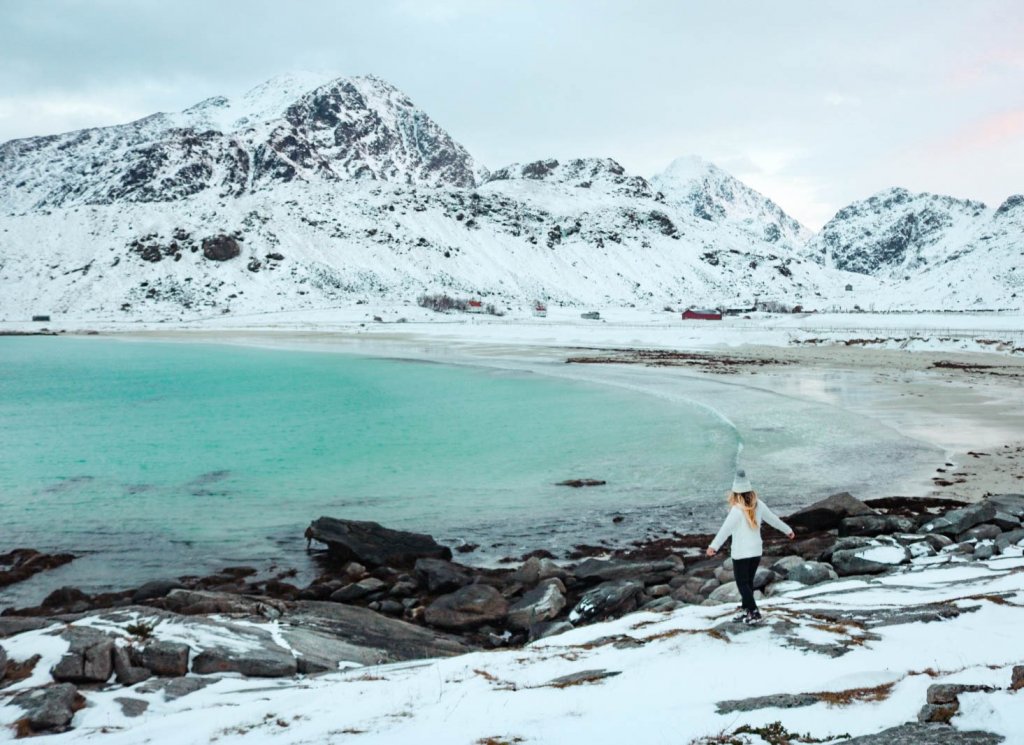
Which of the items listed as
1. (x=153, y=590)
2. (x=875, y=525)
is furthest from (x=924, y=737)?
(x=153, y=590)

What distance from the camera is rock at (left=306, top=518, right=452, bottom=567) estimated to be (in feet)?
39.2

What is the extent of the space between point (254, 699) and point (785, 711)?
14.3 ft

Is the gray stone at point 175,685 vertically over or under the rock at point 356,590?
over

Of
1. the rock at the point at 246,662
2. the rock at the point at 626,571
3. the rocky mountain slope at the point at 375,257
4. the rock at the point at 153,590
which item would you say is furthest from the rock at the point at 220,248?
the rock at the point at 246,662

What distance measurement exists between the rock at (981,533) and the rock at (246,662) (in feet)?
31.3

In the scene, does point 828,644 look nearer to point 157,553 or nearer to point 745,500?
point 745,500

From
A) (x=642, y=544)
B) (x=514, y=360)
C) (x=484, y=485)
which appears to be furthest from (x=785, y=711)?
(x=514, y=360)

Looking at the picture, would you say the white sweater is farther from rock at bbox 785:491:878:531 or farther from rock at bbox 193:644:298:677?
rock at bbox 785:491:878:531

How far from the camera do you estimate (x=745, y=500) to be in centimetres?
736

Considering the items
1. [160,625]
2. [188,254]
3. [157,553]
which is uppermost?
[188,254]

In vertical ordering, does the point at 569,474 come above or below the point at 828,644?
below

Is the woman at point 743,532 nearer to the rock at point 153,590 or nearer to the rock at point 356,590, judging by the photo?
the rock at point 356,590

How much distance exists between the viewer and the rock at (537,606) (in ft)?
31.3

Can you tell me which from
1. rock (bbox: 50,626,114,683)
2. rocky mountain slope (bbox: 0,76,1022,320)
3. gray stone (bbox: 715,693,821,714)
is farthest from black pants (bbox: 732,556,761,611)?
rocky mountain slope (bbox: 0,76,1022,320)
